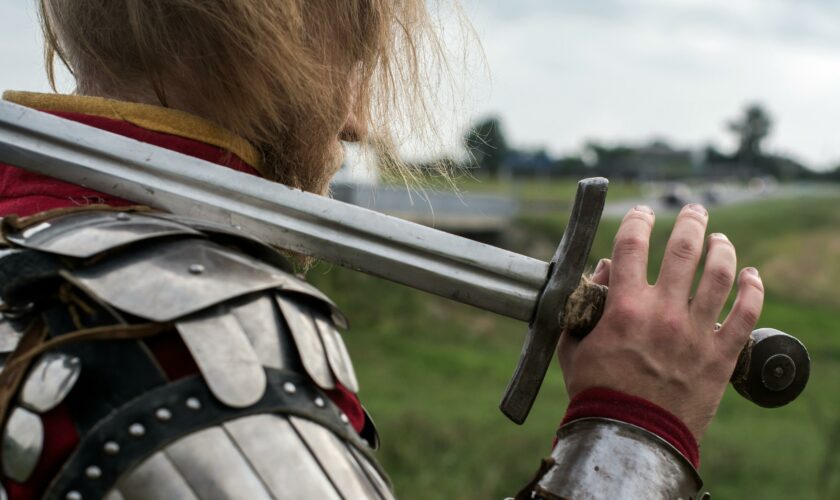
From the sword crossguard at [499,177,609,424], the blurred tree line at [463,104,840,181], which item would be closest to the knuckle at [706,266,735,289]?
the sword crossguard at [499,177,609,424]

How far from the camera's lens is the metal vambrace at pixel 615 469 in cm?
158

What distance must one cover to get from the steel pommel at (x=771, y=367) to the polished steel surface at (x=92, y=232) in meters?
0.94

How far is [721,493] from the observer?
971cm

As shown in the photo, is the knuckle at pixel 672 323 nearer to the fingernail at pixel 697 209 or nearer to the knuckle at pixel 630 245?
the knuckle at pixel 630 245

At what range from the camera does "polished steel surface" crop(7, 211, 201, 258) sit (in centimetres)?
129

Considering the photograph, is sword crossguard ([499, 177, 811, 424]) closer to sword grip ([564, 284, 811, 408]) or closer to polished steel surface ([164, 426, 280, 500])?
sword grip ([564, 284, 811, 408])

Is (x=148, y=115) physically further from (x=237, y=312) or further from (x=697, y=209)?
(x=697, y=209)

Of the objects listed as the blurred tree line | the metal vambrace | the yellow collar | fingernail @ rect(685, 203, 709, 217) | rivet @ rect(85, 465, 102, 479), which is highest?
fingernail @ rect(685, 203, 709, 217)

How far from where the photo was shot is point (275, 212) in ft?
5.08

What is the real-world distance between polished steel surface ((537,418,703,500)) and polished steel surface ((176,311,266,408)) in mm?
586

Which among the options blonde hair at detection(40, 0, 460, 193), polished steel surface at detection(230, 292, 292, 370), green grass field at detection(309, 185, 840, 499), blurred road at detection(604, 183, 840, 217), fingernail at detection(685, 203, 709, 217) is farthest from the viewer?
blurred road at detection(604, 183, 840, 217)

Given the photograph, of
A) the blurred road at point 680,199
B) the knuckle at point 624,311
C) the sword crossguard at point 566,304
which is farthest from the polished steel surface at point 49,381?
the blurred road at point 680,199

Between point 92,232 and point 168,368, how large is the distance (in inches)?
8.4

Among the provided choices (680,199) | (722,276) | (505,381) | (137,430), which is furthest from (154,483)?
(680,199)
